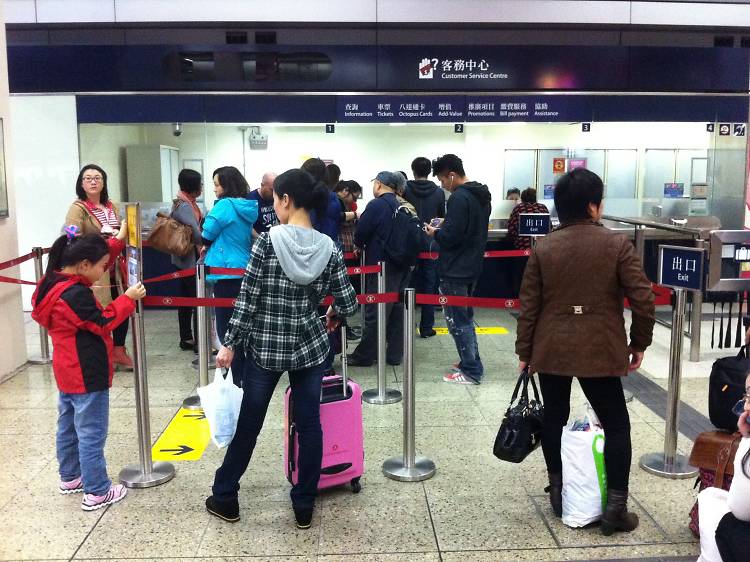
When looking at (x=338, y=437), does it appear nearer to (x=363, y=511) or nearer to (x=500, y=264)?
(x=363, y=511)

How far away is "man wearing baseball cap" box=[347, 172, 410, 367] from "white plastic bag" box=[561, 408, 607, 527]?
2.76 meters

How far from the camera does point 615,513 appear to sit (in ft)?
10.8

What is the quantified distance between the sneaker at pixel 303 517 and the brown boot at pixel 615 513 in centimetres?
139

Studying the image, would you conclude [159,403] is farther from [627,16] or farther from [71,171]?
[627,16]

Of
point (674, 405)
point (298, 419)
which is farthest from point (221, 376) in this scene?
point (674, 405)

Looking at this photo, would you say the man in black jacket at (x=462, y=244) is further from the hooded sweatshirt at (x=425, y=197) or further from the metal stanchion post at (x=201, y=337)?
the metal stanchion post at (x=201, y=337)

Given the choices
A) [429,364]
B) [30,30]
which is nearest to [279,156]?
[30,30]

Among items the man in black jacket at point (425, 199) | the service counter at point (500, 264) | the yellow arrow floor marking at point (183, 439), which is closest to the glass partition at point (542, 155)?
the service counter at point (500, 264)

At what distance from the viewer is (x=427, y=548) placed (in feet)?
10.6

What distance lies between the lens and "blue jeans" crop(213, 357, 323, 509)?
3281mm

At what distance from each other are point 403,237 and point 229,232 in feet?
4.62

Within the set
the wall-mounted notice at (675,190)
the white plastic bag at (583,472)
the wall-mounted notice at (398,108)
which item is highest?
the wall-mounted notice at (398,108)

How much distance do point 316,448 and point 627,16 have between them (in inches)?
290

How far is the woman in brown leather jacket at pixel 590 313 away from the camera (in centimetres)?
310
